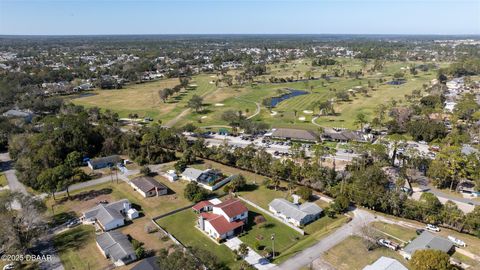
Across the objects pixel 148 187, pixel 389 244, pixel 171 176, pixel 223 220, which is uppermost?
pixel 223 220

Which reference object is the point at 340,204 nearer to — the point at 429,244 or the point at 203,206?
the point at 429,244

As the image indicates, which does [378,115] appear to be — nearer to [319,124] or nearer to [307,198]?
[319,124]

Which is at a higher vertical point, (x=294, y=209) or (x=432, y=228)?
(x=294, y=209)

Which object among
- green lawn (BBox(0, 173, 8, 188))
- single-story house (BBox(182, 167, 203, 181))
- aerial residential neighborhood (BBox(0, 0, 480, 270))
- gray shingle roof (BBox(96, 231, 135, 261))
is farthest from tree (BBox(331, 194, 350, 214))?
green lawn (BBox(0, 173, 8, 188))

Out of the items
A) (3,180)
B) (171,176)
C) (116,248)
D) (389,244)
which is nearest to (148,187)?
(171,176)

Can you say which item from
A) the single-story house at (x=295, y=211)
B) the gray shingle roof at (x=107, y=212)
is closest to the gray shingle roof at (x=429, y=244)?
the single-story house at (x=295, y=211)

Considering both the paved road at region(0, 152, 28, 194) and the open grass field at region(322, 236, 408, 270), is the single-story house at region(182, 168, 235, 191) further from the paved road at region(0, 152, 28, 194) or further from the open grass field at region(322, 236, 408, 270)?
the paved road at region(0, 152, 28, 194)
